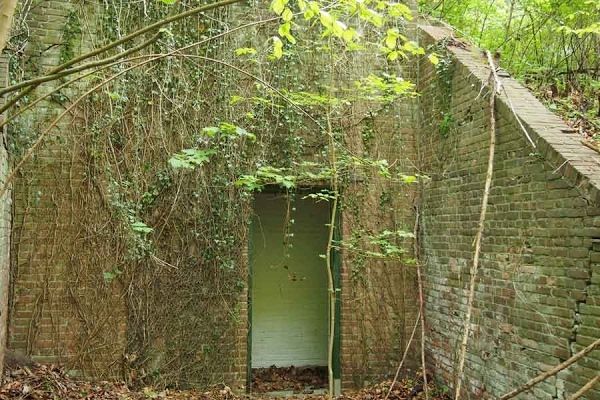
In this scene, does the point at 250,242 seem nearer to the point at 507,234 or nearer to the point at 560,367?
the point at 507,234

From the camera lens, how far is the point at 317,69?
6.51m

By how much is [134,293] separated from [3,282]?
1308 mm

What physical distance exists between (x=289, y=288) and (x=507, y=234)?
4593mm

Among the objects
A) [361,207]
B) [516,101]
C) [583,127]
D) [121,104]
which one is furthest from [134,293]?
[583,127]

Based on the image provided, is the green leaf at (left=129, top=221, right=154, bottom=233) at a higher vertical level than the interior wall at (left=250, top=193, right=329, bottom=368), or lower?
higher

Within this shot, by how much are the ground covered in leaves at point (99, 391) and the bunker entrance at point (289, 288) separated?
72.0 inches

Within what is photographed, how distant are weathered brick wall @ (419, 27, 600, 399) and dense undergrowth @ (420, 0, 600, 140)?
1.05 metres

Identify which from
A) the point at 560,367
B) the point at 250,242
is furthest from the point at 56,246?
the point at 560,367

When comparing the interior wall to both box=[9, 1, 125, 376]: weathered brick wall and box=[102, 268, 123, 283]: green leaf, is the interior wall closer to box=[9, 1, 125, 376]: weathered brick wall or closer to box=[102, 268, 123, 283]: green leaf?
box=[102, 268, 123, 283]: green leaf

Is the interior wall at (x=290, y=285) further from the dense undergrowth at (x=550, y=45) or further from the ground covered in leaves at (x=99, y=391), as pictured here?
the dense undergrowth at (x=550, y=45)

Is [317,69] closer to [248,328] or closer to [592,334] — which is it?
[248,328]

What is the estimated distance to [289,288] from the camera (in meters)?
8.58

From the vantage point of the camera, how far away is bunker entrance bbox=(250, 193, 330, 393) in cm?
836

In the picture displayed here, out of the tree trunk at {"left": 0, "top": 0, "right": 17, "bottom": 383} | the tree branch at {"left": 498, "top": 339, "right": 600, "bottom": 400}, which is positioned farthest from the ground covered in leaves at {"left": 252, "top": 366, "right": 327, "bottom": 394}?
the tree branch at {"left": 498, "top": 339, "right": 600, "bottom": 400}
